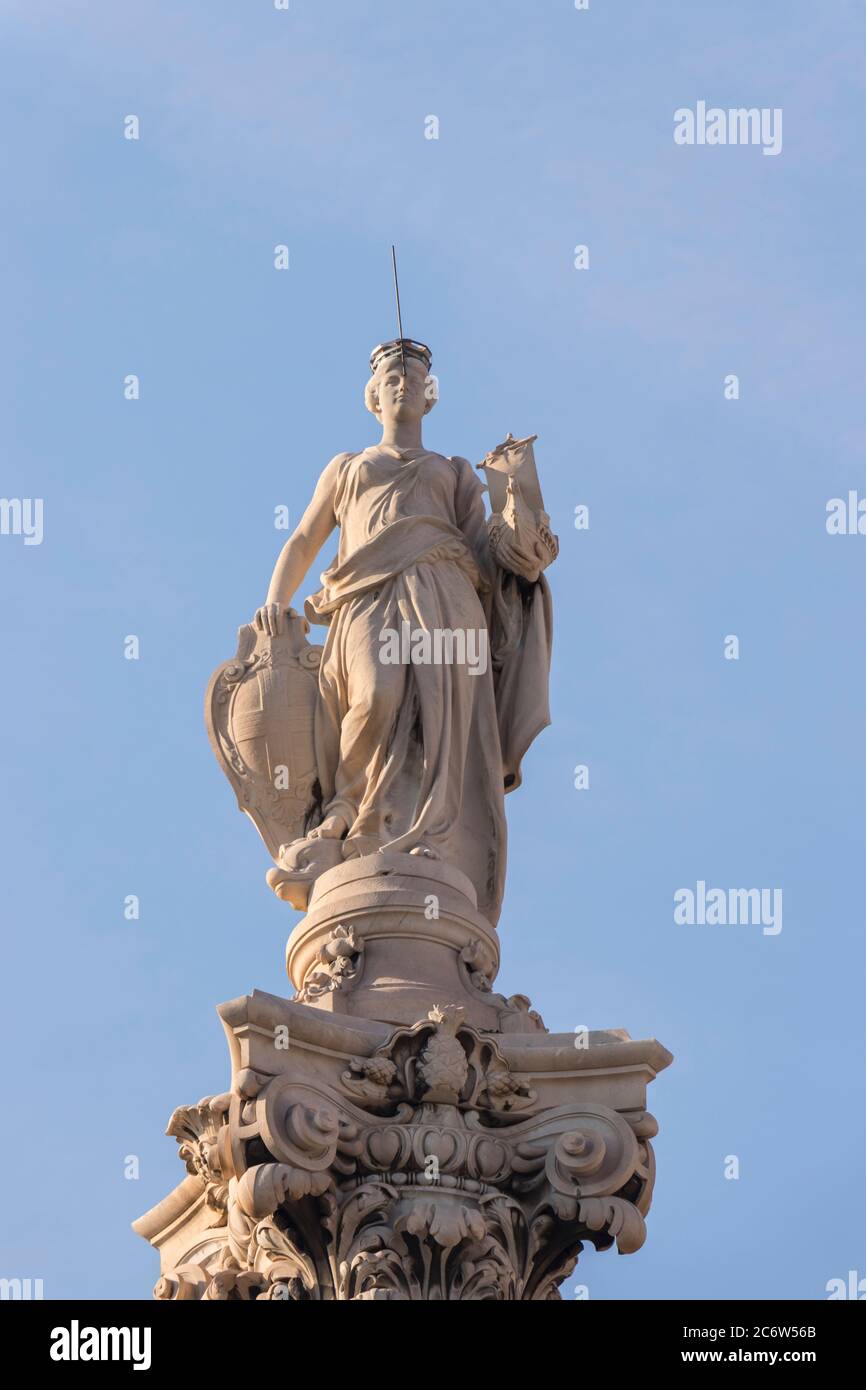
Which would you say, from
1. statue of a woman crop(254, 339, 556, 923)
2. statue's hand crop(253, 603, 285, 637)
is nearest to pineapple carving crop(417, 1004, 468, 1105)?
statue of a woman crop(254, 339, 556, 923)

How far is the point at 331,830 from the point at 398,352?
4036 mm

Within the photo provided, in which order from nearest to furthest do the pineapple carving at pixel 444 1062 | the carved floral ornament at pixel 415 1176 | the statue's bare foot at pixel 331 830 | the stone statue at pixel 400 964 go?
the carved floral ornament at pixel 415 1176 → the stone statue at pixel 400 964 → the pineapple carving at pixel 444 1062 → the statue's bare foot at pixel 331 830

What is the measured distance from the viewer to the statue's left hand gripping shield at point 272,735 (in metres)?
22.7

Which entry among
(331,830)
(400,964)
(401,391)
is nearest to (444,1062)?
(400,964)

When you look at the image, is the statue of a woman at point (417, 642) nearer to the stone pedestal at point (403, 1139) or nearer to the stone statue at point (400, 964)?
the stone statue at point (400, 964)

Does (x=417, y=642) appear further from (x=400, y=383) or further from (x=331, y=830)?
(x=400, y=383)

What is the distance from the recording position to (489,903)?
73.2 ft

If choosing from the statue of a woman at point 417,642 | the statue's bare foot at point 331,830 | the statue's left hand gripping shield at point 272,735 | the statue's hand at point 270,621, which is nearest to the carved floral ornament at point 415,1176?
the statue of a woman at point 417,642

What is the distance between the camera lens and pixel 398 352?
23.9 m

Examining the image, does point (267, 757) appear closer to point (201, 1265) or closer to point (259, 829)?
point (259, 829)

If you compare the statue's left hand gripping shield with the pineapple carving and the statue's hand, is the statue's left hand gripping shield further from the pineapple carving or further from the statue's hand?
the pineapple carving

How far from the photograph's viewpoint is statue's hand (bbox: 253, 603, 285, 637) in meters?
23.1

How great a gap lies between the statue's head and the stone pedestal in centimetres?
450
